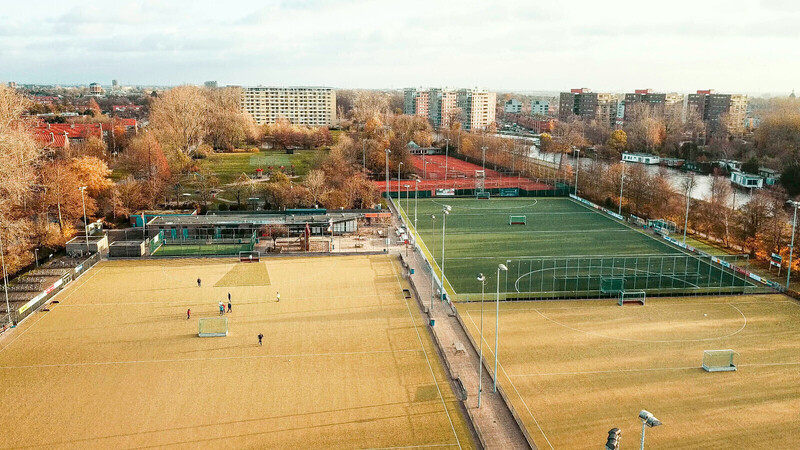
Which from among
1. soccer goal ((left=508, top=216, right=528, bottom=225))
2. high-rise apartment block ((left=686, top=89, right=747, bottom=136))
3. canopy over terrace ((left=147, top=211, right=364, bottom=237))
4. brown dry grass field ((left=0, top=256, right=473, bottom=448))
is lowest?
brown dry grass field ((left=0, top=256, right=473, bottom=448))

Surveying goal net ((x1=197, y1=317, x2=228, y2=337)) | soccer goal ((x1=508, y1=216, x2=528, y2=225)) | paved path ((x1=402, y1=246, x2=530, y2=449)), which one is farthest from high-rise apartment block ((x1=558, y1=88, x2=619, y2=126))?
goal net ((x1=197, y1=317, x2=228, y2=337))

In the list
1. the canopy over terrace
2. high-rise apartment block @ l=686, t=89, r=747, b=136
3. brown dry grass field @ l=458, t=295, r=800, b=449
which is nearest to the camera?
brown dry grass field @ l=458, t=295, r=800, b=449

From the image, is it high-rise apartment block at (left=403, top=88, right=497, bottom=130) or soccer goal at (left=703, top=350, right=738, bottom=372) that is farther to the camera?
high-rise apartment block at (left=403, top=88, right=497, bottom=130)

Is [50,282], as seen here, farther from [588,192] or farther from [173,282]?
[588,192]

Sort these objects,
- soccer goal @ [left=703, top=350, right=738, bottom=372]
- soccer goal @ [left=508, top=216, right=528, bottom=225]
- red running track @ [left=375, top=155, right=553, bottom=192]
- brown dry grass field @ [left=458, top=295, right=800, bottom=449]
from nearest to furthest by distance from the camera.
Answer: brown dry grass field @ [left=458, top=295, right=800, bottom=449] → soccer goal @ [left=703, top=350, right=738, bottom=372] → soccer goal @ [left=508, top=216, right=528, bottom=225] → red running track @ [left=375, top=155, right=553, bottom=192]

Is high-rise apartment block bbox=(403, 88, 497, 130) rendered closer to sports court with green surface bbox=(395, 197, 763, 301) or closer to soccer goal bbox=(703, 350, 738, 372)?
sports court with green surface bbox=(395, 197, 763, 301)

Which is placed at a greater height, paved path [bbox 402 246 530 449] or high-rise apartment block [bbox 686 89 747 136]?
high-rise apartment block [bbox 686 89 747 136]

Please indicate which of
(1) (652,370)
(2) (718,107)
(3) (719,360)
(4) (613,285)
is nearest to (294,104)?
(2) (718,107)
